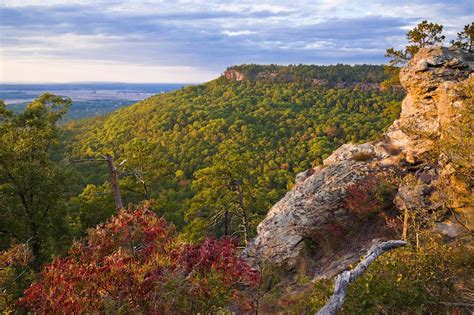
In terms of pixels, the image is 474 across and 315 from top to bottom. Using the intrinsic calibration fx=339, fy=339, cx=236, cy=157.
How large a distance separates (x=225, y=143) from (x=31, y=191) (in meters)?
24.3

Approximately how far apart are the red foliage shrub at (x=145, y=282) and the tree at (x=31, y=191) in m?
9.92

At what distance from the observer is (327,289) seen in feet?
22.5

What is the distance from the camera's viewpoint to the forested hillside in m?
21.1

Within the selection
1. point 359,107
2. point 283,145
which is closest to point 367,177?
point 283,145

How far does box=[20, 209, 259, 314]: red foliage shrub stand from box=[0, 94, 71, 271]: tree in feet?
32.6

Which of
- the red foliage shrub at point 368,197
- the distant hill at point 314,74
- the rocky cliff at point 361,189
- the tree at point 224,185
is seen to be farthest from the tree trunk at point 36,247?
the distant hill at point 314,74

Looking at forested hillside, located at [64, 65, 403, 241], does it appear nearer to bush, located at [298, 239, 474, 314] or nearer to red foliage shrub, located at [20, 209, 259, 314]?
red foliage shrub, located at [20, 209, 259, 314]

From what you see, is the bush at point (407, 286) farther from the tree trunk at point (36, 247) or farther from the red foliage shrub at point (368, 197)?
the tree trunk at point (36, 247)

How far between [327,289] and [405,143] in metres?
10.0

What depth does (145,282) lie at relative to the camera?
5398mm

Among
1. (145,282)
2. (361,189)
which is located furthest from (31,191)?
(361,189)

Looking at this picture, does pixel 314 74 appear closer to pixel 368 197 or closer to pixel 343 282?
pixel 368 197

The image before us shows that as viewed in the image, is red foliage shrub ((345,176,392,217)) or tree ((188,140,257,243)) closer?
red foliage shrub ((345,176,392,217))

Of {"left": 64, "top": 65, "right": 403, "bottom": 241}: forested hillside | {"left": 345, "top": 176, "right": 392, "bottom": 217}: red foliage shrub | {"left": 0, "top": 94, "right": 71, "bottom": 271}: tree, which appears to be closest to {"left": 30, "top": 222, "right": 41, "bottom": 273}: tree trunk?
{"left": 0, "top": 94, "right": 71, "bottom": 271}: tree
